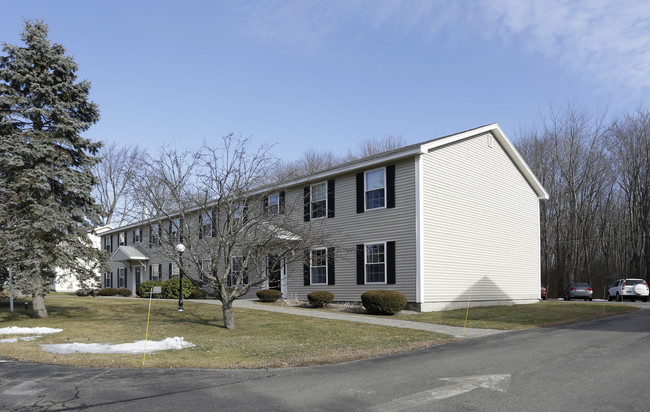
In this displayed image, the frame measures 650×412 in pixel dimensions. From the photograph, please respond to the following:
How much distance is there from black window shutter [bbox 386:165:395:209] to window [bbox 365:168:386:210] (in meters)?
0.20

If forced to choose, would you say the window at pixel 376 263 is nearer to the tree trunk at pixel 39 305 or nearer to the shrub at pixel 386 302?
the shrub at pixel 386 302

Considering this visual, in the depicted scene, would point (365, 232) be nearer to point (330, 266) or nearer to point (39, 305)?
point (330, 266)

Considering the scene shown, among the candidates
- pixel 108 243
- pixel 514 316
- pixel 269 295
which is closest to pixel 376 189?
pixel 269 295

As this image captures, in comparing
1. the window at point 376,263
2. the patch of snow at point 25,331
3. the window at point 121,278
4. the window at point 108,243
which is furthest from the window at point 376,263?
the window at point 108,243

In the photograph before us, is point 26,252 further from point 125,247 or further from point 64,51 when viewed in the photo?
point 125,247

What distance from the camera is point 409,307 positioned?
19578 millimetres

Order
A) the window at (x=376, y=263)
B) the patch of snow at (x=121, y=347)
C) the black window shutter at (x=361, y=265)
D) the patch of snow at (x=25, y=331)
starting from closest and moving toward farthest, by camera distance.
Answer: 1. the patch of snow at (x=121, y=347)
2. the patch of snow at (x=25, y=331)
3. the window at (x=376, y=263)
4. the black window shutter at (x=361, y=265)

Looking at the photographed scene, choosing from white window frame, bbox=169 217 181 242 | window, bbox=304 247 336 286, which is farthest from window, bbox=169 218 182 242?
window, bbox=304 247 336 286

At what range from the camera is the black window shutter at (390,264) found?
20.2m

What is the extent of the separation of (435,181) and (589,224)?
3141 centimetres

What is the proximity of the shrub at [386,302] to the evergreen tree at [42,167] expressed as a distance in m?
9.97

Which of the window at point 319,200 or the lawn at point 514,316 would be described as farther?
the window at point 319,200

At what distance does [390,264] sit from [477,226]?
4958 millimetres

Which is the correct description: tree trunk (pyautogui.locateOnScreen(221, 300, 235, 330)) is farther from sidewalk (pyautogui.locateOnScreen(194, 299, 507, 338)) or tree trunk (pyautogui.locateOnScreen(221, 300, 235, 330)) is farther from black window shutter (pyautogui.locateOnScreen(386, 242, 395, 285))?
black window shutter (pyautogui.locateOnScreen(386, 242, 395, 285))
